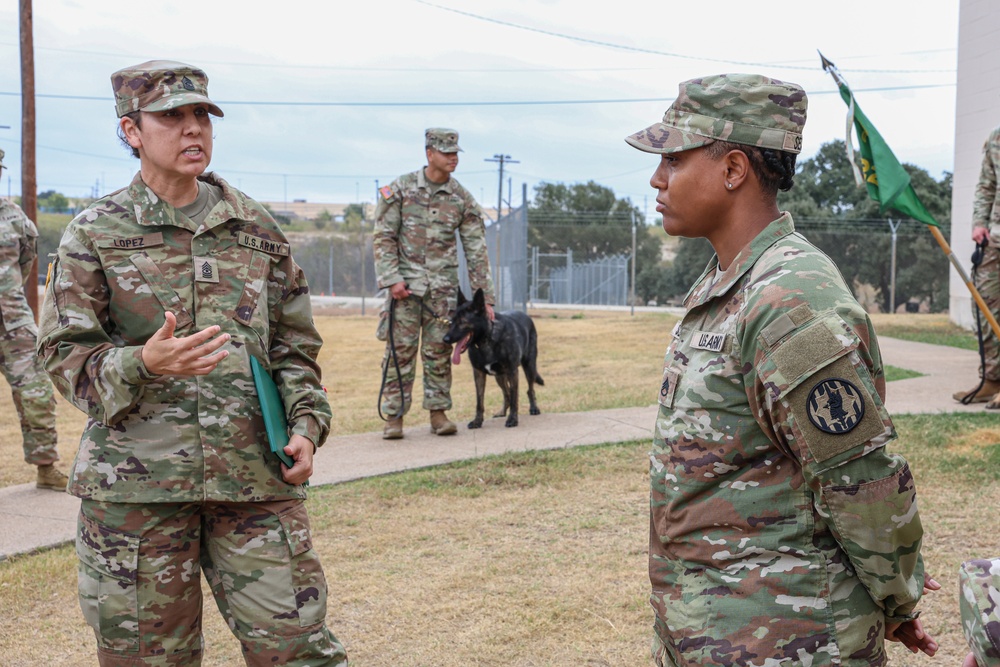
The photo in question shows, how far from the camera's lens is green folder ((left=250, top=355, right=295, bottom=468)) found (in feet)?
9.18

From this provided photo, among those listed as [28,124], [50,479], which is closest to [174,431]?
[50,479]

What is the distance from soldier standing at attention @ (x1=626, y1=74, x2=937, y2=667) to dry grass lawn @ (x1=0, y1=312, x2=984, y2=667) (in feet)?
6.43

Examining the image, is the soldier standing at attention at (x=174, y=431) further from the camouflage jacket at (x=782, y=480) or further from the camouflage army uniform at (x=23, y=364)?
the camouflage army uniform at (x=23, y=364)

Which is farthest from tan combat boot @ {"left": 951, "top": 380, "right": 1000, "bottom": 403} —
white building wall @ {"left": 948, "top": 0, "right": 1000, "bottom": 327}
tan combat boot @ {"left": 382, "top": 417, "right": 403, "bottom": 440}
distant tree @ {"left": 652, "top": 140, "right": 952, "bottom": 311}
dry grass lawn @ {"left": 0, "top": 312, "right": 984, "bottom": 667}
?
distant tree @ {"left": 652, "top": 140, "right": 952, "bottom": 311}

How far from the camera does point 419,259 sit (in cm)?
792

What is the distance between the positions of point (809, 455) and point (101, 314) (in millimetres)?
2030

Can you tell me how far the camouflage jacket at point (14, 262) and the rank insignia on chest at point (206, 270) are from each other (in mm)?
4080

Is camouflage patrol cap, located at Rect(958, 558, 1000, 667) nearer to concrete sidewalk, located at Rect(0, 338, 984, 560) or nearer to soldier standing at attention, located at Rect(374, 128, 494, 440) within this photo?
concrete sidewalk, located at Rect(0, 338, 984, 560)

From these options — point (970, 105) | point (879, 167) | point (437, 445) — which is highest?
point (970, 105)

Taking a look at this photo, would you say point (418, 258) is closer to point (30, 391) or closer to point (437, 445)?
point (437, 445)

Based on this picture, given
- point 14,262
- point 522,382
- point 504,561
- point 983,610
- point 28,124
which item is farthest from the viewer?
point 28,124

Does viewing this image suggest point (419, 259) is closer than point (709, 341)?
No

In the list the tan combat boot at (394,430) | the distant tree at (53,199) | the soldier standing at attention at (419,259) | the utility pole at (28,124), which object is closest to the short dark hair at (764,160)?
the soldier standing at attention at (419,259)

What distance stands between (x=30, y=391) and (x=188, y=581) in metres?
4.30
